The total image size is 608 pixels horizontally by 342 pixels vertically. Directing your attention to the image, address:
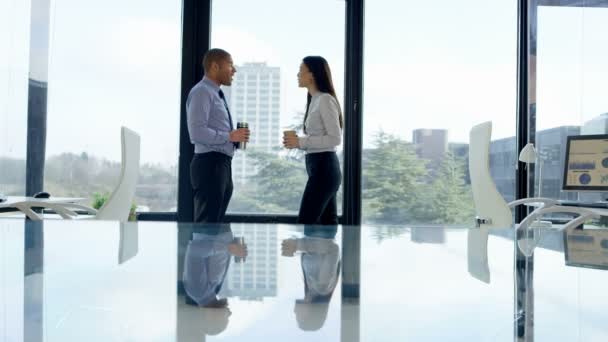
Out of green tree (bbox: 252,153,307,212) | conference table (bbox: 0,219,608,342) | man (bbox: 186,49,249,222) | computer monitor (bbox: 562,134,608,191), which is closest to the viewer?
conference table (bbox: 0,219,608,342)

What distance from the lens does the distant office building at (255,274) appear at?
0.43 m

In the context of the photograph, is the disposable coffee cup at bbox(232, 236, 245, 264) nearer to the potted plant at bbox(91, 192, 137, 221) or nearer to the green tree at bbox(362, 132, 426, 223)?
the potted plant at bbox(91, 192, 137, 221)

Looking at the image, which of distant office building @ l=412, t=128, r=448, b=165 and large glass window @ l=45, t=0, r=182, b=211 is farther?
distant office building @ l=412, t=128, r=448, b=165

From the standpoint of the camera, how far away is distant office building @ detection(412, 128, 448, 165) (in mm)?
4785

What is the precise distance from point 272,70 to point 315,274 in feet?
14.2

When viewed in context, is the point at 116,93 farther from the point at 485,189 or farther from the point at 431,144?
the point at 485,189

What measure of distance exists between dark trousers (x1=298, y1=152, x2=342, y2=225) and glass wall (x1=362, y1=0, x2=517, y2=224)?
75.0 inches

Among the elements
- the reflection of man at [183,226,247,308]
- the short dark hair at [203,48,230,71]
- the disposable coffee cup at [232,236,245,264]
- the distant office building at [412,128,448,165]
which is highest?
the short dark hair at [203,48,230,71]

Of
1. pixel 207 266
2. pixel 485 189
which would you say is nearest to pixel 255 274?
pixel 207 266

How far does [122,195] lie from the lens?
3.01 m

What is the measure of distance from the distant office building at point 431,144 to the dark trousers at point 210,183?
7.73 ft

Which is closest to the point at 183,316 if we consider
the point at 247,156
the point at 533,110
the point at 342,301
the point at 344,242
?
the point at 342,301

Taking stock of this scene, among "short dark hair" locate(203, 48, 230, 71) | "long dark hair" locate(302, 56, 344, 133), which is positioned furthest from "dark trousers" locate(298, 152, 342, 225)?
"short dark hair" locate(203, 48, 230, 71)

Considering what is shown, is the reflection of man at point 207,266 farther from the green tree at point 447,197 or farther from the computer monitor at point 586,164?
the green tree at point 447,197
